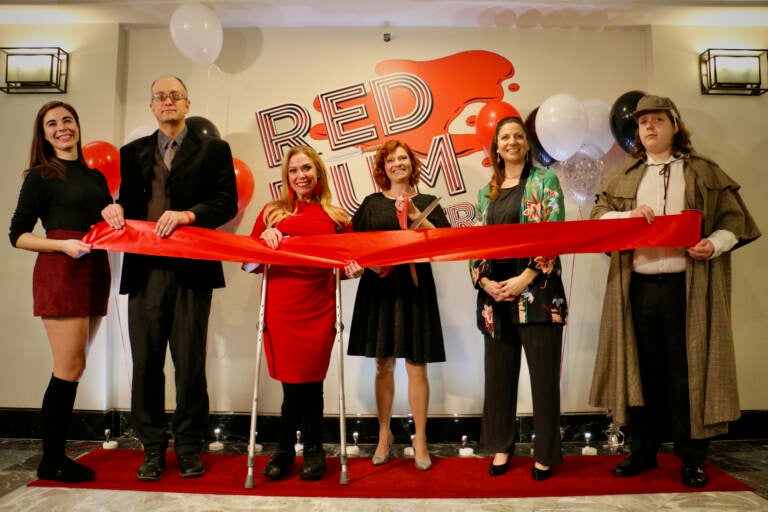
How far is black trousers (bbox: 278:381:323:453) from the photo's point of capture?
111 inches

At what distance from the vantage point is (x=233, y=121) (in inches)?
163

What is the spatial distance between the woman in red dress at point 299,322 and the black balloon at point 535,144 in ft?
5.23

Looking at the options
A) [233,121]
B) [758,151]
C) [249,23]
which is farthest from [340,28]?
[758,151]

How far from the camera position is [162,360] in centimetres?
292

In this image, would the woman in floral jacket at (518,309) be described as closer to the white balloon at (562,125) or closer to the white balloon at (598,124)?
the white balloon at (562,125)

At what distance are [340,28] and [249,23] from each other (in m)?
0.68

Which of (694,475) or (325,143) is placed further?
(325,143)

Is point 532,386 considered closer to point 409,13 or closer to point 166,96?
point 166,96

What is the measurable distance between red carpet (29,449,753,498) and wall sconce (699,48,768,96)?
2617 millimetres

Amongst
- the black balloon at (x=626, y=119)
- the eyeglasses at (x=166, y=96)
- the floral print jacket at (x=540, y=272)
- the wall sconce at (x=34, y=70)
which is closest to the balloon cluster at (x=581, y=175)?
the black balloon at (x=626, y=119)

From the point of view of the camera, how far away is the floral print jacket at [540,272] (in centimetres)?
279

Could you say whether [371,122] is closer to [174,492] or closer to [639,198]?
[639,198]

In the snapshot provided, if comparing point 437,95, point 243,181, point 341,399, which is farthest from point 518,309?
point 243,181

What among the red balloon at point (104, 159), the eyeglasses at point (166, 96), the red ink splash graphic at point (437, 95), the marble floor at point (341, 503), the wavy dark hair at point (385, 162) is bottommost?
the marble floor at point (341, 503)
